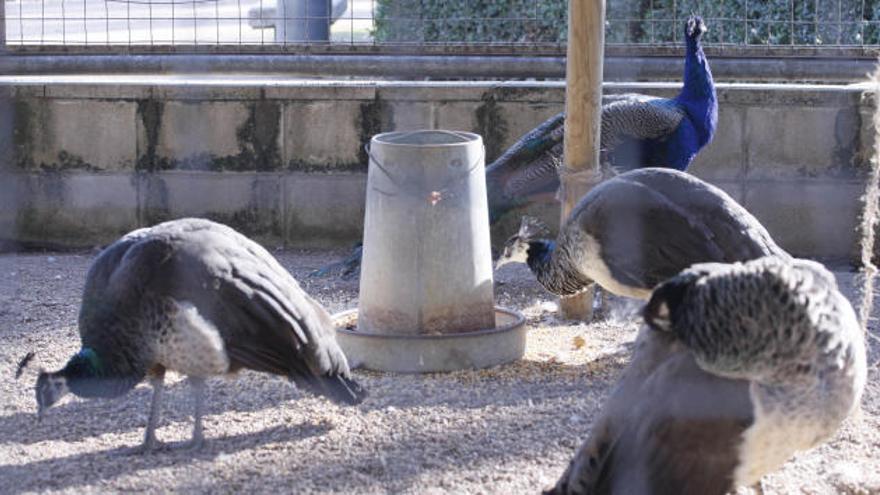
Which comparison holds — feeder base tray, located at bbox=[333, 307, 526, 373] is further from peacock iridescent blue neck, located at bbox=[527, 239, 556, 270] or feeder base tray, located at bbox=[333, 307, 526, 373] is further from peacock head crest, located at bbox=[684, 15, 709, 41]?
peacock head crest, located at bbox=[684, 15, 709, 41]

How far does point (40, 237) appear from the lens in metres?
6.72

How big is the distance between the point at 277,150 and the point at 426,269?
6.78 ft

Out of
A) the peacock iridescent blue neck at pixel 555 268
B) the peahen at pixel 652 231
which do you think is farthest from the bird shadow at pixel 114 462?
the peacock iridescent blue neck at pixel 555 268

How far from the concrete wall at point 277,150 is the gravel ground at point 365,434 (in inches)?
59.1

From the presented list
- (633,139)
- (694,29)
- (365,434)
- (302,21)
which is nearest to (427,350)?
(365,434)

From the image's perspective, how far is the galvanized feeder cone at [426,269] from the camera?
476cm

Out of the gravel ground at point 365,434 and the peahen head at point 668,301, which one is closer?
the peahen head at point 668,301

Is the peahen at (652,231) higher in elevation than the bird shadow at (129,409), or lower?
higher

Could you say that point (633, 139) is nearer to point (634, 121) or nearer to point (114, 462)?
point (634, 121)

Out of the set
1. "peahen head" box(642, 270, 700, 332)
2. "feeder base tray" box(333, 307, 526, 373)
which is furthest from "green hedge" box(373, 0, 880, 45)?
"peahen head" box(642, 270, 700, 332)

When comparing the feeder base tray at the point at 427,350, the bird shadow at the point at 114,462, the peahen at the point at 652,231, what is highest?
the peahen at the point at 652,231

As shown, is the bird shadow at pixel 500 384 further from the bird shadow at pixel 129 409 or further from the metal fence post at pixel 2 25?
the metal fence post at pixel 2 25

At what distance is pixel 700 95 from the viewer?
5.89 m

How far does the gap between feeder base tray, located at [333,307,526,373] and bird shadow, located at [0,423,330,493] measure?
0.59 meters
